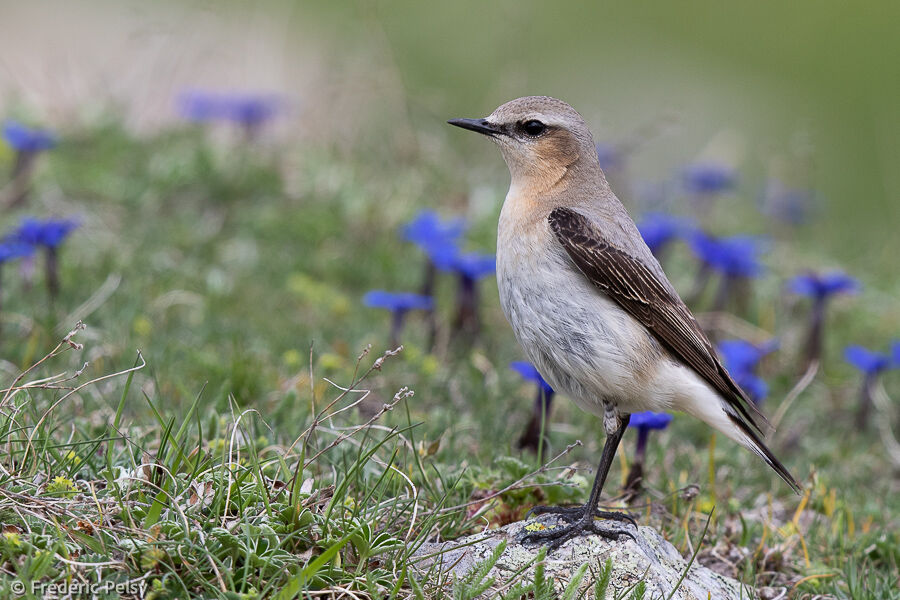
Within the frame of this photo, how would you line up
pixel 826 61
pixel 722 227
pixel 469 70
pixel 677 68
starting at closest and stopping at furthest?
pixel 722 227, pixel 469 70, pixel 677 68, pixel 826 61

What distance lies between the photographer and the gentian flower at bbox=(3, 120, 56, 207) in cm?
884

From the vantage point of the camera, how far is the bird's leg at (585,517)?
479 centimetres

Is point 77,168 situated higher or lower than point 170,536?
lower

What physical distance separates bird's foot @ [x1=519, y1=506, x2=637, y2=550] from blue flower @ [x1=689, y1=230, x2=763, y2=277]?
4.06 m

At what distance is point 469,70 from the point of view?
19.9 metres

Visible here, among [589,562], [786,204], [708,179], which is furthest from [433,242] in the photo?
[786,204]

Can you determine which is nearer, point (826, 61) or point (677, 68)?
point (677, 68)

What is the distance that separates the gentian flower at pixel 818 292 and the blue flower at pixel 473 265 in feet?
8.26

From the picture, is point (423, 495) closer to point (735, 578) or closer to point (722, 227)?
point (735, 578)

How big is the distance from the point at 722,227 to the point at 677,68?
10376mm

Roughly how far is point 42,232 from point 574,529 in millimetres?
4373

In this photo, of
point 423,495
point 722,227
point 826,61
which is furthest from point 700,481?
point 826,61

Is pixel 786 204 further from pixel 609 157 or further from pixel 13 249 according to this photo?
pixel 13 249

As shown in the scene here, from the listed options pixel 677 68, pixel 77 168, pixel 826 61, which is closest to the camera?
pixel 77 168
